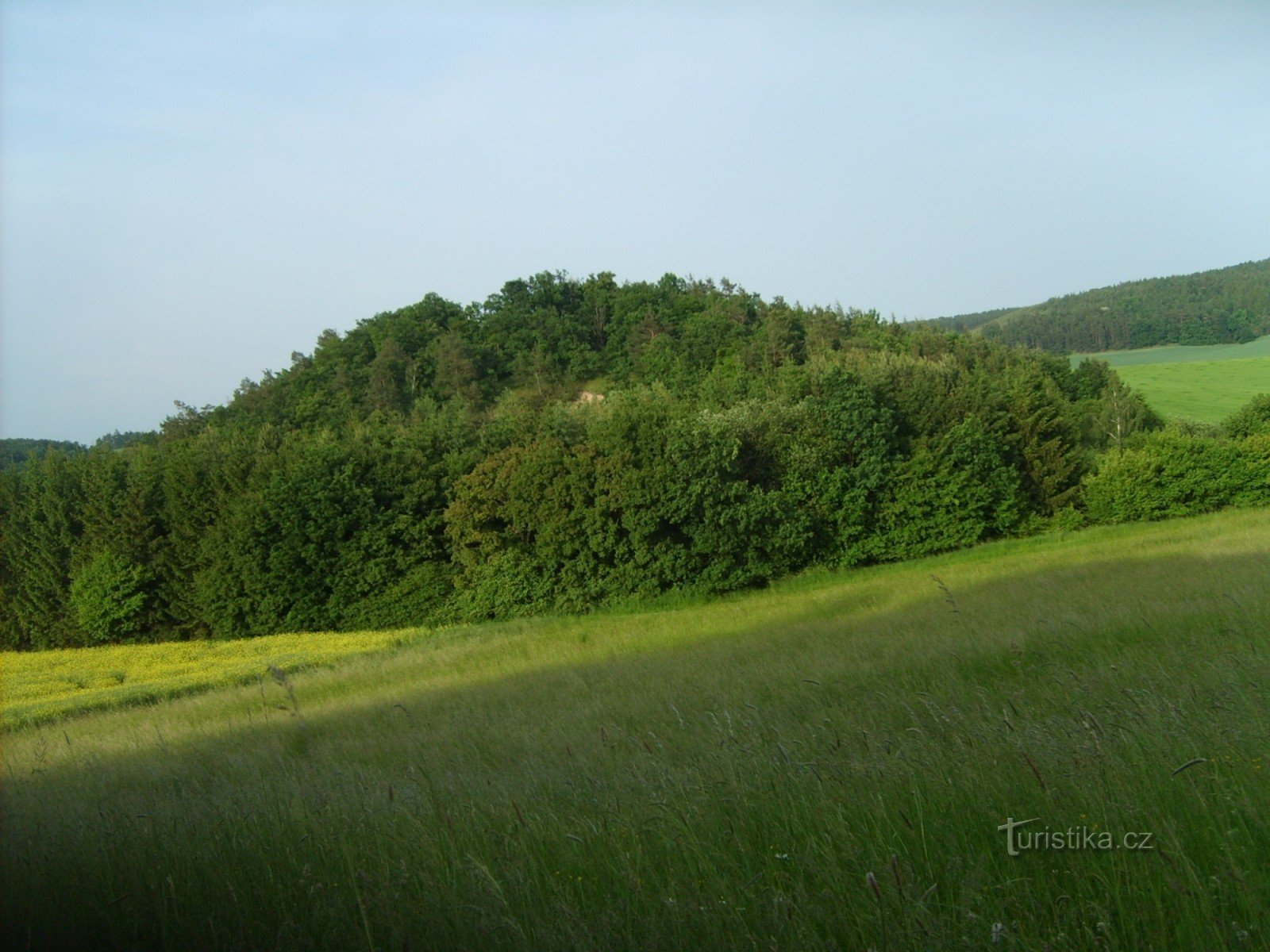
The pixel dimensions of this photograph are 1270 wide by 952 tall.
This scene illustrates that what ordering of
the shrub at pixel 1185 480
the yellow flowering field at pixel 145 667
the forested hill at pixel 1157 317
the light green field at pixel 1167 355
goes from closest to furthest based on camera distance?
1. the yellow flowering field at pixel 145 667
2. the shrub at pixel 1185 480
3. the forested hill at pixel 1157 317
4. the light green field at pixel 1167 355

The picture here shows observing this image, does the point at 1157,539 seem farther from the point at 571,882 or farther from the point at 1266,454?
the point at 571,882

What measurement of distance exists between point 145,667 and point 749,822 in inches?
886

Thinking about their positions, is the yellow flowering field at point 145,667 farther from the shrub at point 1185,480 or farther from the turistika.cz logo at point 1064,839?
the shrub at point 1185,480

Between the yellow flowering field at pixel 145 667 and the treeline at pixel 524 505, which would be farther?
the treeline at pixel 524 505

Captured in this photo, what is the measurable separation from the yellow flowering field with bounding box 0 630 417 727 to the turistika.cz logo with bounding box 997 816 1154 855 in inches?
521

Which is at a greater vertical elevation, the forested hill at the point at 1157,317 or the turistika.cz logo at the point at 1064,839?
the forested hill at the point at 1157,317

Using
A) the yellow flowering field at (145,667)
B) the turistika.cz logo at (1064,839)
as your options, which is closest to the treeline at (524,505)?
the yellow flowering field at (145,667)

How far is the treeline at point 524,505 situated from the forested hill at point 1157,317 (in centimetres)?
2233

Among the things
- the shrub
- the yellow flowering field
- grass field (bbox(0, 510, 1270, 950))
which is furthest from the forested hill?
grass field (bbox(0, 510, 1270, 950))

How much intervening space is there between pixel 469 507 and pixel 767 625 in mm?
12896

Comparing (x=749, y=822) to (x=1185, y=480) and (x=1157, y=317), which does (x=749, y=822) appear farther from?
(x=1157, y=317)

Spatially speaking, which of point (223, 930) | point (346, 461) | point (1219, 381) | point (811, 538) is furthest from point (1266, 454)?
point (223, 930)

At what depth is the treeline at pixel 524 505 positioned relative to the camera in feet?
89.6

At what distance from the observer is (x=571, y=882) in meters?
3.51
